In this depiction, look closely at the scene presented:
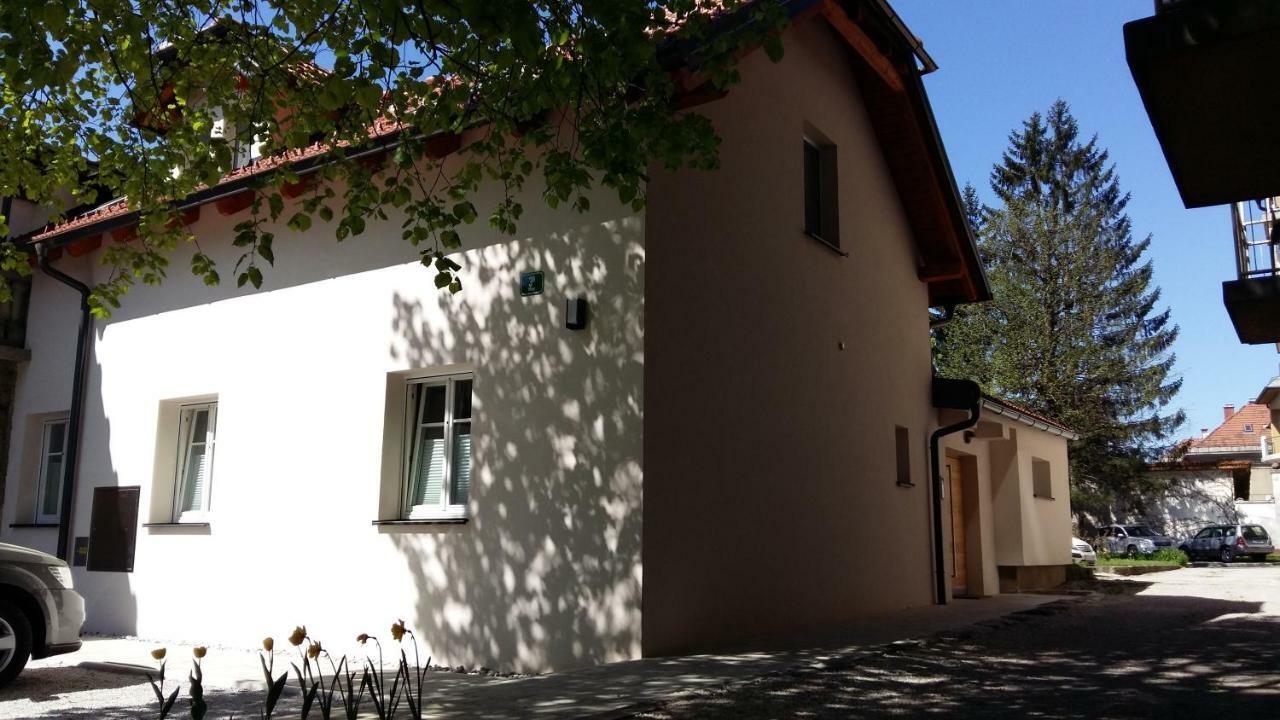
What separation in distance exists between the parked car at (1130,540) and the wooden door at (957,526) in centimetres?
2448

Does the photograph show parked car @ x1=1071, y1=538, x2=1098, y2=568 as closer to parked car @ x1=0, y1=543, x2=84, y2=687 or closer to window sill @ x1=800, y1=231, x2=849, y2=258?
window sill @ x1=800, y1=231, x2=849, y2=258

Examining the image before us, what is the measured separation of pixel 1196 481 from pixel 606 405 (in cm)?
4279

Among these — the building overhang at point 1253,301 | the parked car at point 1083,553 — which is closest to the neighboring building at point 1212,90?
the building overhang at point 1253,301

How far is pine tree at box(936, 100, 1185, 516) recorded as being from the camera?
3588 cm

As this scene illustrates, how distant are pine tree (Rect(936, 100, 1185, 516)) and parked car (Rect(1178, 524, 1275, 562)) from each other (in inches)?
109

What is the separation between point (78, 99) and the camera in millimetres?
Answer: 8711

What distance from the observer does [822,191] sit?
12148mm

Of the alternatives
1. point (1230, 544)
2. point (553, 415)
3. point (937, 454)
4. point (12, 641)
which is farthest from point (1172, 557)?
point (12, 641)

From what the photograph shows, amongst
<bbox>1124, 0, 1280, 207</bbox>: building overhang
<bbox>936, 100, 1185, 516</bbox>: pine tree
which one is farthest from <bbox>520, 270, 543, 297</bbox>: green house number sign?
<bbox>936, 100, 1185, 516</bbox>: pine tree

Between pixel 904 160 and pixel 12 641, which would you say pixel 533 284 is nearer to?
pixel 12 641

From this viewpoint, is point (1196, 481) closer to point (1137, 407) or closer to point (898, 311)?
point (1137, 407)

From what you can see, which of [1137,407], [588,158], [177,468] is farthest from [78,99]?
[1137,407]

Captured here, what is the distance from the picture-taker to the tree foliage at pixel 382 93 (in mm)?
6137

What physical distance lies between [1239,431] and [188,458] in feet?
183
